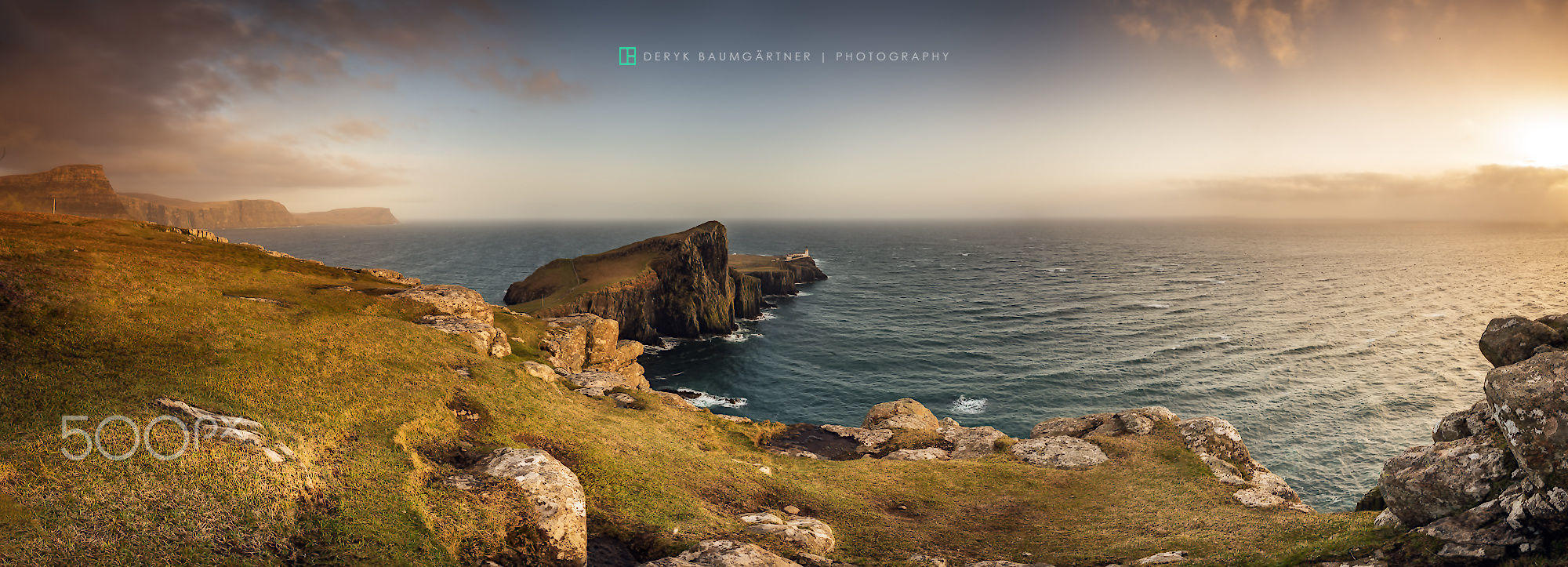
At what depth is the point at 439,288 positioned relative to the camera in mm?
43844

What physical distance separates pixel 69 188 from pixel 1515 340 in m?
268

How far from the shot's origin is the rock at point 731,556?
14.1 m

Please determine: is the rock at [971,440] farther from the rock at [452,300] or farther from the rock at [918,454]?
the rock at [452,300]

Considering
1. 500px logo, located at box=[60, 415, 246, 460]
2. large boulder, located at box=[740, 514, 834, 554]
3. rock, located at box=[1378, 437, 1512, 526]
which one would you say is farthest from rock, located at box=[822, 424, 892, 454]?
500px logo, located at box=[60, 415, 246, 460]

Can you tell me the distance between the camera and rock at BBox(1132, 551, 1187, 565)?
17766 millimetres

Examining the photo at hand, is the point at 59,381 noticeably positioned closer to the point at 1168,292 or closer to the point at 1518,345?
the point at 1518,345

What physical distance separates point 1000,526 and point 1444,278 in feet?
718

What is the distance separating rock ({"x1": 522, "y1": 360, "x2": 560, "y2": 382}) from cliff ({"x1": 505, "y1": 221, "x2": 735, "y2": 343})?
5472 centimetres

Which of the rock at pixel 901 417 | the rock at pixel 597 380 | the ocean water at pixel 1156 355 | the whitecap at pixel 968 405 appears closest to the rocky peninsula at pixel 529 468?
the rock at pixel 597 380

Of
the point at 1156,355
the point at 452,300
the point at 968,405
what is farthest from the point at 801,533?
the point at 1156,355

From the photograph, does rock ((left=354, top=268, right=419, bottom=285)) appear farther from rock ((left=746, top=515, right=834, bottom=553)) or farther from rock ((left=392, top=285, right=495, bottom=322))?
rock ((left=746, top=515, right=834, bottom=553))

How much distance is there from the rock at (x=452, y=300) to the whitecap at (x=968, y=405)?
5220 centimetres

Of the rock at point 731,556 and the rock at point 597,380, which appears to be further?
the rock at point 597,380

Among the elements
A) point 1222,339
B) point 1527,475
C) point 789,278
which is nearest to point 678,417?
point 1527,475
